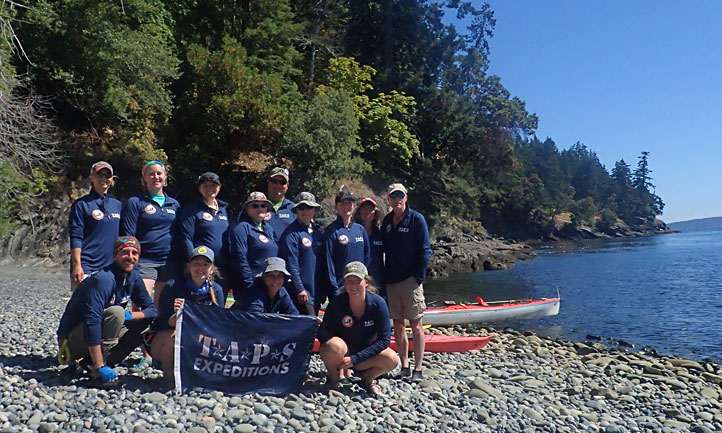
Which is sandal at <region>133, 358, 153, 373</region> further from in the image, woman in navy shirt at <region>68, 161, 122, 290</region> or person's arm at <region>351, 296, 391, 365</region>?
person's arm at <region>351, 296, 391, 365</region>

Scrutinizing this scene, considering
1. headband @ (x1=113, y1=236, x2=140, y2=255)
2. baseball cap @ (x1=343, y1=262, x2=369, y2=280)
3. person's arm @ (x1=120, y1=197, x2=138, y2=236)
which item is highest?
person's arm @ (x1=120, y1=197, x2=138, y2=236)

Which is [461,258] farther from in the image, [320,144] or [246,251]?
[246,251]

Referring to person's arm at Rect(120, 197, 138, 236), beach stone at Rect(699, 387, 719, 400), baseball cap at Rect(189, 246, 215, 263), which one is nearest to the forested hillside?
person's arm at Rect(120, 197, 138, 236)

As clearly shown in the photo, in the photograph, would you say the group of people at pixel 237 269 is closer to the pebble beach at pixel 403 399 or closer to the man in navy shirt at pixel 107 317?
the man in navy shirt at pixel 107 317

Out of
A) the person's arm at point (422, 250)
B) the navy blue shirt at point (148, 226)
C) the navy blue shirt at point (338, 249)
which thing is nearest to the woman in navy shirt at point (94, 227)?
the navy blue shirt at point (148, 226)

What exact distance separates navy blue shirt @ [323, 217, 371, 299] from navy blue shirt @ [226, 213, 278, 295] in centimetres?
68

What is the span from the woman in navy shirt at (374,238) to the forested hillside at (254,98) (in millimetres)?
5825

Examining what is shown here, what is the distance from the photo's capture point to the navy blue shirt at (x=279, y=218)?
22.8 feet

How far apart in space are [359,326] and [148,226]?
2715 millimetres

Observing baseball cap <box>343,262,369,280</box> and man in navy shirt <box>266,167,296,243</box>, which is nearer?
baseball cap <box>343,262,369,280</box>

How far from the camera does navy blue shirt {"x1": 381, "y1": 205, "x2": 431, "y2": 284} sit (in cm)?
694

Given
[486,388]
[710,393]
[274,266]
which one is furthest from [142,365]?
[710,393]

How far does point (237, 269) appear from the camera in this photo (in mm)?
6246

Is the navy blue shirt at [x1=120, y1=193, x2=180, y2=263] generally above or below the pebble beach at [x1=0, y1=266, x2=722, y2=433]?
above
